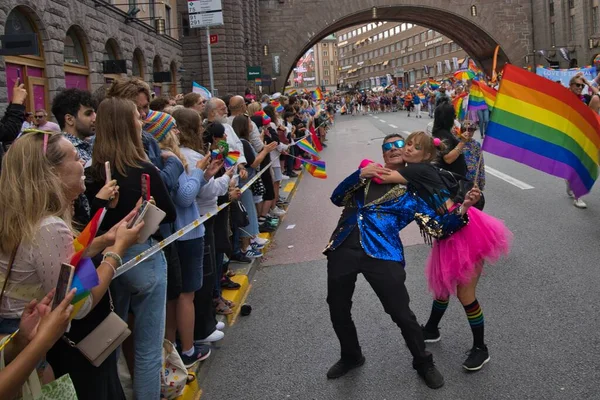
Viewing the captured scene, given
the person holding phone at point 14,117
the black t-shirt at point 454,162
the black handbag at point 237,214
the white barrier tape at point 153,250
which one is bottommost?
the black handbag at point 237,214

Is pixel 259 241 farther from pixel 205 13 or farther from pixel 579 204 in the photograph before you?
pixel 205 13

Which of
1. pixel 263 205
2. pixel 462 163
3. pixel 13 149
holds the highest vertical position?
pixel 13 149

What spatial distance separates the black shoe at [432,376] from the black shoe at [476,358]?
0.25 metres

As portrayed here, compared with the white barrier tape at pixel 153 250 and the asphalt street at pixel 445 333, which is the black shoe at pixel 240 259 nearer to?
the asphalt street at pixel 445 333

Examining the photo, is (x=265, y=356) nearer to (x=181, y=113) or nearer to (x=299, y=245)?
(x=181, y=113)

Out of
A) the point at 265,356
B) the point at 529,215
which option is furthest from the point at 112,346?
the point at 529,215

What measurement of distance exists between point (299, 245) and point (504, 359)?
14.3 ft

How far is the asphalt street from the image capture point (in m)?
3.87

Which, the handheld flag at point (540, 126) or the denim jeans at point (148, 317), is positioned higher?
the handheld flag at point (540, 126)

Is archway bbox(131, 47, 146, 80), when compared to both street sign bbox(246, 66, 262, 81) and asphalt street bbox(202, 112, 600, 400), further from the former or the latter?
asphalt street bbox(202, 112, 600, 400)

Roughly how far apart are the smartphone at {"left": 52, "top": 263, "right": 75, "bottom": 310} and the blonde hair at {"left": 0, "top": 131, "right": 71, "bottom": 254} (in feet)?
0.76

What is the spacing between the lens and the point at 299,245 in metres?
8.23

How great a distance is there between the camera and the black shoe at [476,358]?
4016mm

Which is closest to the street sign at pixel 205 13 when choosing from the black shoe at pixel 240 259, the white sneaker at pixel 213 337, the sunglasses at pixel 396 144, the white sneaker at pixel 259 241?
the white sneaker at pixel 259 241
